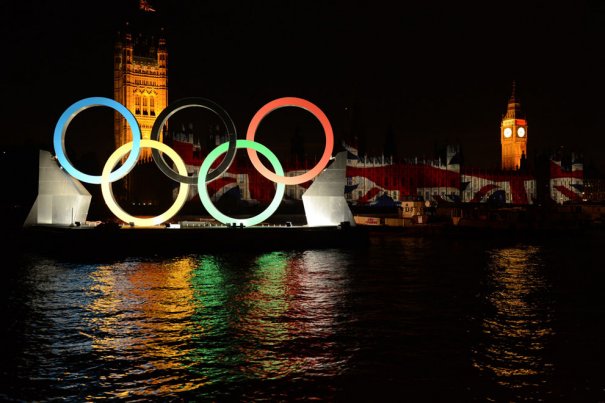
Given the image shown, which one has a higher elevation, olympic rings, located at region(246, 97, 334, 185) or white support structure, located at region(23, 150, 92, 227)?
olympic rings, located at region(246, 97, 334, 185)

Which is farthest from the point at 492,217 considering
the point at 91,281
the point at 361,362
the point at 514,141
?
the point at 514,141

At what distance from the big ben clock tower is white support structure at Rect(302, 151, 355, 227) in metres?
111

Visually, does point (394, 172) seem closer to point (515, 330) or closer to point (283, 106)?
point (283, 106)

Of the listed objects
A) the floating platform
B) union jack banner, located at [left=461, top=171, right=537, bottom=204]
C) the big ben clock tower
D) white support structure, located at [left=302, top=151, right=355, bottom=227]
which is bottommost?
the floating platform

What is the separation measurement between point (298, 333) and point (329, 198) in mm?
19731

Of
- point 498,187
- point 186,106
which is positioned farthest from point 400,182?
point 186,106

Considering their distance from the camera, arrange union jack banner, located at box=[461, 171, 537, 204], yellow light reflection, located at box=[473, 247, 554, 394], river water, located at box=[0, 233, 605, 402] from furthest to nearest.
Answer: union jack banner, located at box=[461, 171, 537, 204]
yellow light reflection, located at box=[473, 247, 554, 394]
river water, located at box=[0, 233, 605, 402]

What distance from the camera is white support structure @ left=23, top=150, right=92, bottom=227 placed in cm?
3244

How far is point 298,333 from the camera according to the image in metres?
13.0

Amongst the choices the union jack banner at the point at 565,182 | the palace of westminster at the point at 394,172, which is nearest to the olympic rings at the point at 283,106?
the palace of westminster at the point at 394,172

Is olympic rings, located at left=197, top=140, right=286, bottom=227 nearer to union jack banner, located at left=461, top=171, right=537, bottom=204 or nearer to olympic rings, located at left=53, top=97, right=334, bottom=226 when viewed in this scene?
olympic rings, located at left=53, top=97, right=334, bottom=226

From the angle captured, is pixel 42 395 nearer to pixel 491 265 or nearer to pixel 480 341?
A: pixel 480 341

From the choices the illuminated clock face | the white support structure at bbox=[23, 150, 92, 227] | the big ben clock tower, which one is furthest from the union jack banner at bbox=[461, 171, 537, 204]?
the white support structure at bbox=[23, 150, 92, 227]

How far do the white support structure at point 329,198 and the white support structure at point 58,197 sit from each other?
38.2 feet
